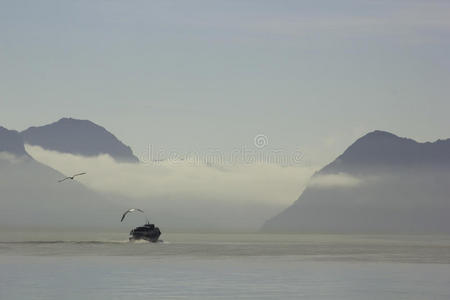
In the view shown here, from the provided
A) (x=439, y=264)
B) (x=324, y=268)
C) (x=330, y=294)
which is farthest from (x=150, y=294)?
(x=439, y=264)

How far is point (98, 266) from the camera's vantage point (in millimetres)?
A: 118500

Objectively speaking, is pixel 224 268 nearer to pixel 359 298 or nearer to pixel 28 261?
pixel 28 261

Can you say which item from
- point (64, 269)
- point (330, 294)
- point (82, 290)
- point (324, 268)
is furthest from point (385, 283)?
point (64, 269)

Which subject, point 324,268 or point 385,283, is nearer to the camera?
point 385,283

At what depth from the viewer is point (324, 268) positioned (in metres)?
120

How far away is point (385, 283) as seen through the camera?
9606cm

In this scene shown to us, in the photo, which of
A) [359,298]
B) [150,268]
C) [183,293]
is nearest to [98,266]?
[150,268]

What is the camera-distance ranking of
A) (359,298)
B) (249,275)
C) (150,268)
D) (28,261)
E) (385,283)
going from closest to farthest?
1. (359,298)
2. (385,283)
3. (249,275)
4. (150,268)
5. (28,261)

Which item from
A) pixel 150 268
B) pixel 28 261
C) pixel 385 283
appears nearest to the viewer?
pixel 385 283

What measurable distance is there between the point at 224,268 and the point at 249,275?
14.0m

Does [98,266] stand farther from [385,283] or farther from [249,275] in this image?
[385,283]

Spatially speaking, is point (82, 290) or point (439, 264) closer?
point (82, 290)

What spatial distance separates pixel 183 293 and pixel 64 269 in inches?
1295

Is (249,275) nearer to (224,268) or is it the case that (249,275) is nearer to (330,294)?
(224,268)
